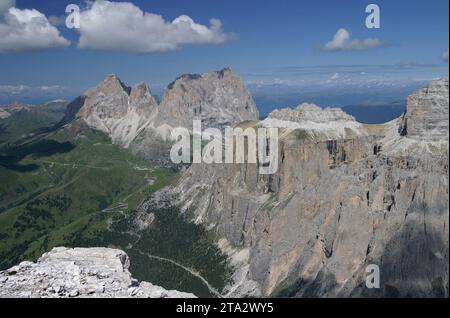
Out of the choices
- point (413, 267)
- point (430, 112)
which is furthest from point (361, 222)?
point (430, 112)

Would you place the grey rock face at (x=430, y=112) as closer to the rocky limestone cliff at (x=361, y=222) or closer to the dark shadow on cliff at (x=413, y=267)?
the rocky limestone cliff at (x=361, y=222)

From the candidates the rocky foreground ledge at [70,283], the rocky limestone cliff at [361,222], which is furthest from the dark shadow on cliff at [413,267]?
the rocky foreground ledge at [70,283]

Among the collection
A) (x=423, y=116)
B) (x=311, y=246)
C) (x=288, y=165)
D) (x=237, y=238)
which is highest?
(x=423, y=116)

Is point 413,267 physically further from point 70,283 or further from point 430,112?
point 70,283
